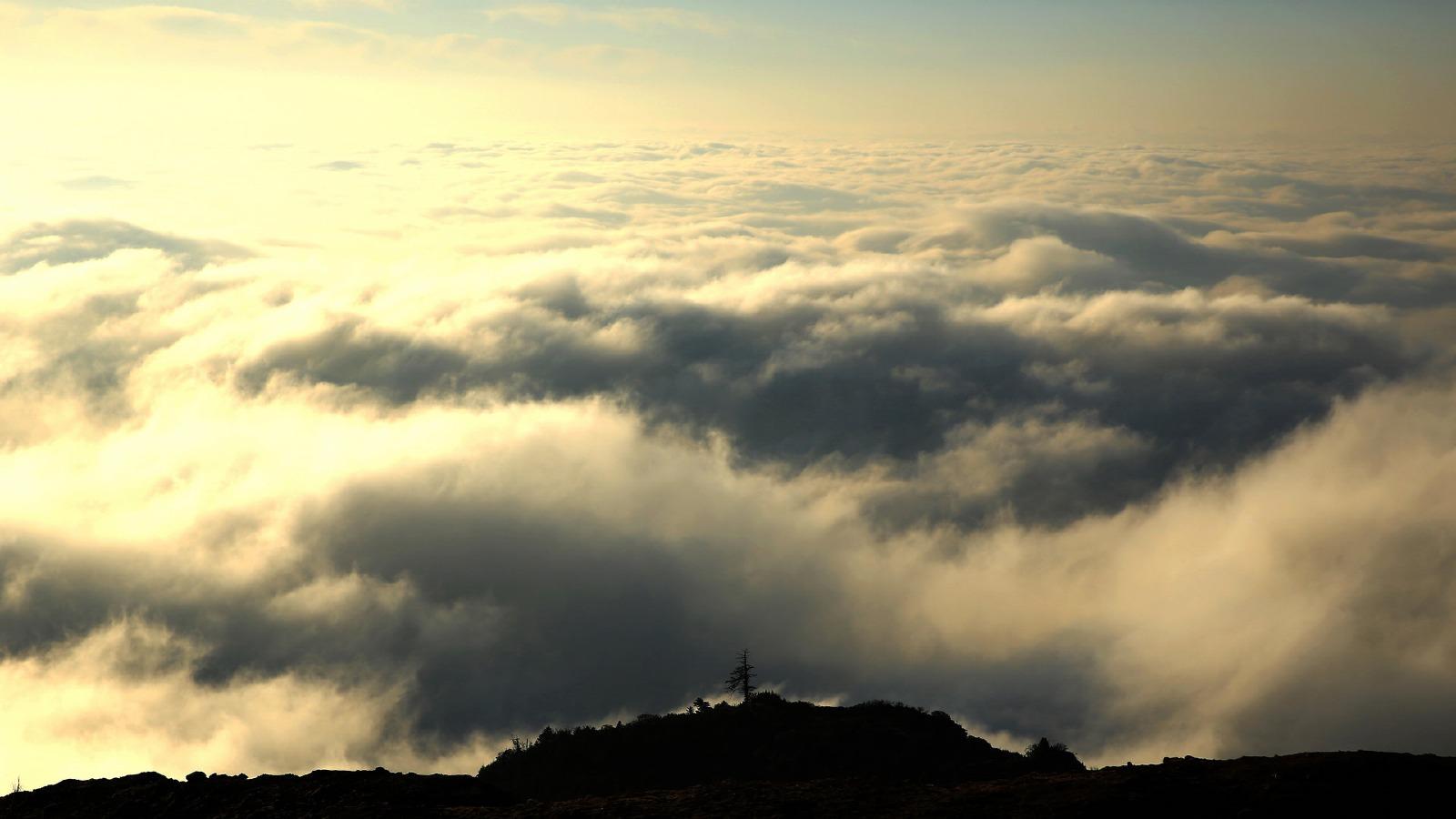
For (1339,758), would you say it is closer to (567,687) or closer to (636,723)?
(636,723)

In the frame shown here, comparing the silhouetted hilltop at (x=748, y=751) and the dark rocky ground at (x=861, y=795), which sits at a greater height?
the silhouetted hilltop at (x=748, y=751)

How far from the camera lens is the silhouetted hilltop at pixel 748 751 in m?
35.6

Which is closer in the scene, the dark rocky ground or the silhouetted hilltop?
the dark rocky ground

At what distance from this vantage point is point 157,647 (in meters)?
182

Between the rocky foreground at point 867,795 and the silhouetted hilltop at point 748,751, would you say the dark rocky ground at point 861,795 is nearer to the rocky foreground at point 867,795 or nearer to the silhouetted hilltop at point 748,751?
the rocky foreground at point 867,795

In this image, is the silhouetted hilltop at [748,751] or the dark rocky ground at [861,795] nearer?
the dark rocky ground at [861,795]

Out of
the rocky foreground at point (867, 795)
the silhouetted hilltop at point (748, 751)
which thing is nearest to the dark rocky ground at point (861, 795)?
the rocky foreground at point (867, 795)

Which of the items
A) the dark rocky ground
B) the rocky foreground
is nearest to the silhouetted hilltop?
the dark rocky ground

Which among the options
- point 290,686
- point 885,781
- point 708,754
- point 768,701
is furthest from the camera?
point 290,686

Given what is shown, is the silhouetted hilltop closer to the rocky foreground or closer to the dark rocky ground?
the dark rocky ground

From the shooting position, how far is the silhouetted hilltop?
117ft

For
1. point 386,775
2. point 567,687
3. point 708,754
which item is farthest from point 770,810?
point 567,687

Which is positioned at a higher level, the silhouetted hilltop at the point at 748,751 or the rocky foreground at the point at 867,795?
the silhouetted hilltop at the point at 748,751

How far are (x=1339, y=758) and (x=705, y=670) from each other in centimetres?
16911
